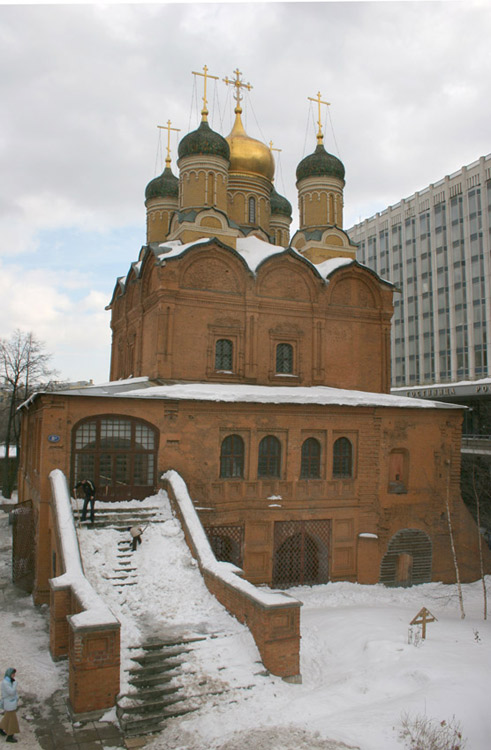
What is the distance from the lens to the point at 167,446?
1575 centimetres

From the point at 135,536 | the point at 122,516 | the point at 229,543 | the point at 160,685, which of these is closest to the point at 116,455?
the point at 122,516

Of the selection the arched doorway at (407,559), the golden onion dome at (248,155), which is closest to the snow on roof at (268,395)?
the arched doorway at (407,559)

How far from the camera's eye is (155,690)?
29.7ft

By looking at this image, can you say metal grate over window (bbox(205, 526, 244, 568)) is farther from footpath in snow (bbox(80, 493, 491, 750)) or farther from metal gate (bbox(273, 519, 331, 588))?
footpath in snow (bbox(80, 493, 491, 750))

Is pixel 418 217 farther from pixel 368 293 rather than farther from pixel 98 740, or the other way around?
pixel 98 740

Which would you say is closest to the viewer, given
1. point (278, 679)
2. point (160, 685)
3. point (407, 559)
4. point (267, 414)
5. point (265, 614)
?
point (160, 685)

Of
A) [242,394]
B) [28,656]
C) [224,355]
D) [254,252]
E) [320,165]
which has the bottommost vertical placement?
[28,656]

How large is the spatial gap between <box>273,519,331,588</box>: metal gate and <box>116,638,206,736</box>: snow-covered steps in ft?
23.3

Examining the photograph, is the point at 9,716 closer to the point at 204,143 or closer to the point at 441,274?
the point at 204,143

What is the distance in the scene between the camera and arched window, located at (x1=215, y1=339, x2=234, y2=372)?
19.5 metres

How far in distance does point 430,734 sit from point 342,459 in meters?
10.2

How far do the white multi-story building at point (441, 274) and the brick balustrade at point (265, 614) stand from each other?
36422 mm

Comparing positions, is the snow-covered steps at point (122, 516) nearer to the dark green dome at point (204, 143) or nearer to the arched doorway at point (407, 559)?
the arched doorway at point (407, 559)

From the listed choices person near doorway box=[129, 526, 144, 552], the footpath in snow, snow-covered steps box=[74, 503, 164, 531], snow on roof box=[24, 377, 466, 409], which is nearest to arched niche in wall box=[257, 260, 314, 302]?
snow on roof box=[24, 377, 466, 409]
